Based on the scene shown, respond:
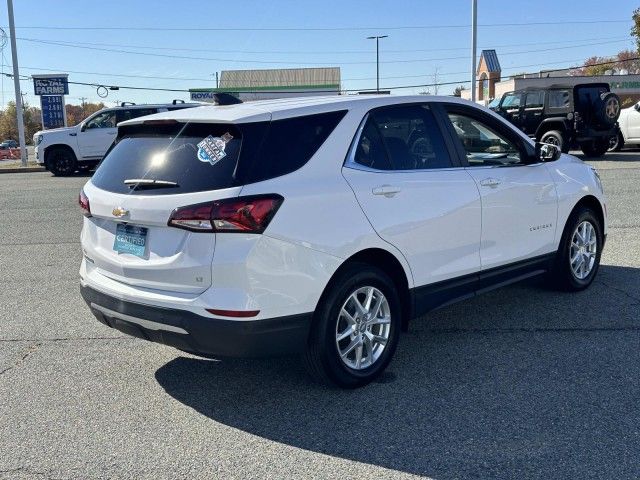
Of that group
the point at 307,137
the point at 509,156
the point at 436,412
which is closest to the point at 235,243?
the point at 307,137

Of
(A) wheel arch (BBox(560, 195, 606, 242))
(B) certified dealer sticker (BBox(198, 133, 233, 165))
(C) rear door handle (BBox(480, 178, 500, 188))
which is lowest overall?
(A) wheel arch (BBox(560, 195, 606, 242))

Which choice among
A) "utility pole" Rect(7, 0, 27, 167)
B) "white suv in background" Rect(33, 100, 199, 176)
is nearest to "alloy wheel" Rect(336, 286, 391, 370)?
"white suv in background" Rect(33, 100, 199, 176)

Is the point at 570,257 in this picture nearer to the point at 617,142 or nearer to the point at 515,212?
the point at 515,212

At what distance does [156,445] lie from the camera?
349 cm

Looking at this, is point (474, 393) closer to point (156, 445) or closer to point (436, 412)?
point (436, 412)

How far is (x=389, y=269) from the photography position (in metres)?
4.34

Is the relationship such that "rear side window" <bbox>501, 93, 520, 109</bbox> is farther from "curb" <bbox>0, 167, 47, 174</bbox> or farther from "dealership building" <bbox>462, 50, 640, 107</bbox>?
"dealership building" <bbox>462, 50, 640, 107</bbox>

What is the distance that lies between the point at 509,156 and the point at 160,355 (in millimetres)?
3184

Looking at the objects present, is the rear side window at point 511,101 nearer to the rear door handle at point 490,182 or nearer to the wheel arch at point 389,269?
the rear door handle at point 490,182

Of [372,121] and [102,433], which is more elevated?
[372,121]

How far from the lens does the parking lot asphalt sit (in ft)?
10.7

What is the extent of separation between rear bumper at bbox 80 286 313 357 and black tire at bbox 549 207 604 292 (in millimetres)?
3023

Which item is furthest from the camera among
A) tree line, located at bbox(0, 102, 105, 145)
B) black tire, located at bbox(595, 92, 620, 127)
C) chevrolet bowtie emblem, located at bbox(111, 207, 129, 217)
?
tree line, located at bbox(0, 102, 105, 145)

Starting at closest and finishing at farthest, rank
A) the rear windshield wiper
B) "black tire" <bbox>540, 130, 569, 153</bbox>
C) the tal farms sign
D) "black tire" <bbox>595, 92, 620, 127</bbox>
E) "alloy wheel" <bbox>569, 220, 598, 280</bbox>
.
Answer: the rear windshield wiper, "alloy wheel" <bbox>569, 220, 598, 280</bbox>, "black tire" <bbox>595, 92, 620, 127</bbox>, "black tire" <bbox>540, 130, 569, 153</bbox>, the tal farms sign
